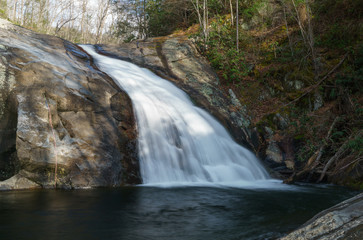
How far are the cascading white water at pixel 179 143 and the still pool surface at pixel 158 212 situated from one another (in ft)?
3.30

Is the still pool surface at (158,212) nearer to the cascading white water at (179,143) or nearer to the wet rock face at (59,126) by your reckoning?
the wet rock face at (59,126)

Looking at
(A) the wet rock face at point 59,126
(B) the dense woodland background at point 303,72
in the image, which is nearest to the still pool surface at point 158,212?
(A) the wet rock face at point 59,126

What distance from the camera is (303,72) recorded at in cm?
1049

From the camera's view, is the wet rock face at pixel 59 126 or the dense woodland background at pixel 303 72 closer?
the wet rock face at pixel 59 126

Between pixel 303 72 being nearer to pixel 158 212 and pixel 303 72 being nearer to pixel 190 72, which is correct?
pixel 190 72

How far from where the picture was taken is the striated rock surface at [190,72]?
387 inches

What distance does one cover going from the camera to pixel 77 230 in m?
3.28

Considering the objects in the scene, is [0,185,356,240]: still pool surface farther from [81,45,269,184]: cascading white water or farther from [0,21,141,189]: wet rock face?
[81,45,269,184]: cascading white water

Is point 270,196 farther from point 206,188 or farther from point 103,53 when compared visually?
point 103,53

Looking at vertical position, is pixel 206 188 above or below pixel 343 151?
below

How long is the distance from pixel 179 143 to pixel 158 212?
3.47 metres

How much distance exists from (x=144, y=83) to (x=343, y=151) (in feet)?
21.0

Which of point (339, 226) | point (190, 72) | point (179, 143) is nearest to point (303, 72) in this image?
point (190, 72)

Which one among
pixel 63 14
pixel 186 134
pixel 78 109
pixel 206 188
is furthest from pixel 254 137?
pixel 63 14
